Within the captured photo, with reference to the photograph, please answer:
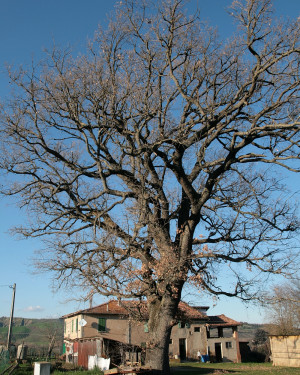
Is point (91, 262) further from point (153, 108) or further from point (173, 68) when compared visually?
point (173, 68)

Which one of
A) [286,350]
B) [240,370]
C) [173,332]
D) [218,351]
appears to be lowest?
[240,370]

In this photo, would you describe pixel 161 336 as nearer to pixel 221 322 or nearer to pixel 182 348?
pixel 182 348

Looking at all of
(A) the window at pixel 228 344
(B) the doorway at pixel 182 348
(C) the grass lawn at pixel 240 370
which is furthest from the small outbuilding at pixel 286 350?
(A) the window at pixel 228 344

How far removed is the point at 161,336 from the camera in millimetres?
11000

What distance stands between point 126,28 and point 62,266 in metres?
8.07

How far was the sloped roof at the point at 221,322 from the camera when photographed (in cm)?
4365

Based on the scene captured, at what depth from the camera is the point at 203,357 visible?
39.4 meters

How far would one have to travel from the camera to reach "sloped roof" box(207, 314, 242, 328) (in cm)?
4365

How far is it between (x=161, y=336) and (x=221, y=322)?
37.2 metres

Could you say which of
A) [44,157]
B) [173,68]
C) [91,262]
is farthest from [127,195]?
[173,68]

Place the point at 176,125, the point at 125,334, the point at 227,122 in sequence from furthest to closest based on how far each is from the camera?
1. the point at 125,334
2. the point at 176,125
3. the point at 227,122

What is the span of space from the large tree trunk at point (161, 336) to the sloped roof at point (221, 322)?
110 ft

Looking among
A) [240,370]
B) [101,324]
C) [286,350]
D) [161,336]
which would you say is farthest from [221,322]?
[161,336]

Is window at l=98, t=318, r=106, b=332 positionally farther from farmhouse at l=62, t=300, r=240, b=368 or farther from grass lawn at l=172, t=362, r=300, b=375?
grass lawn at l=172, t=362, r=300, b=375
